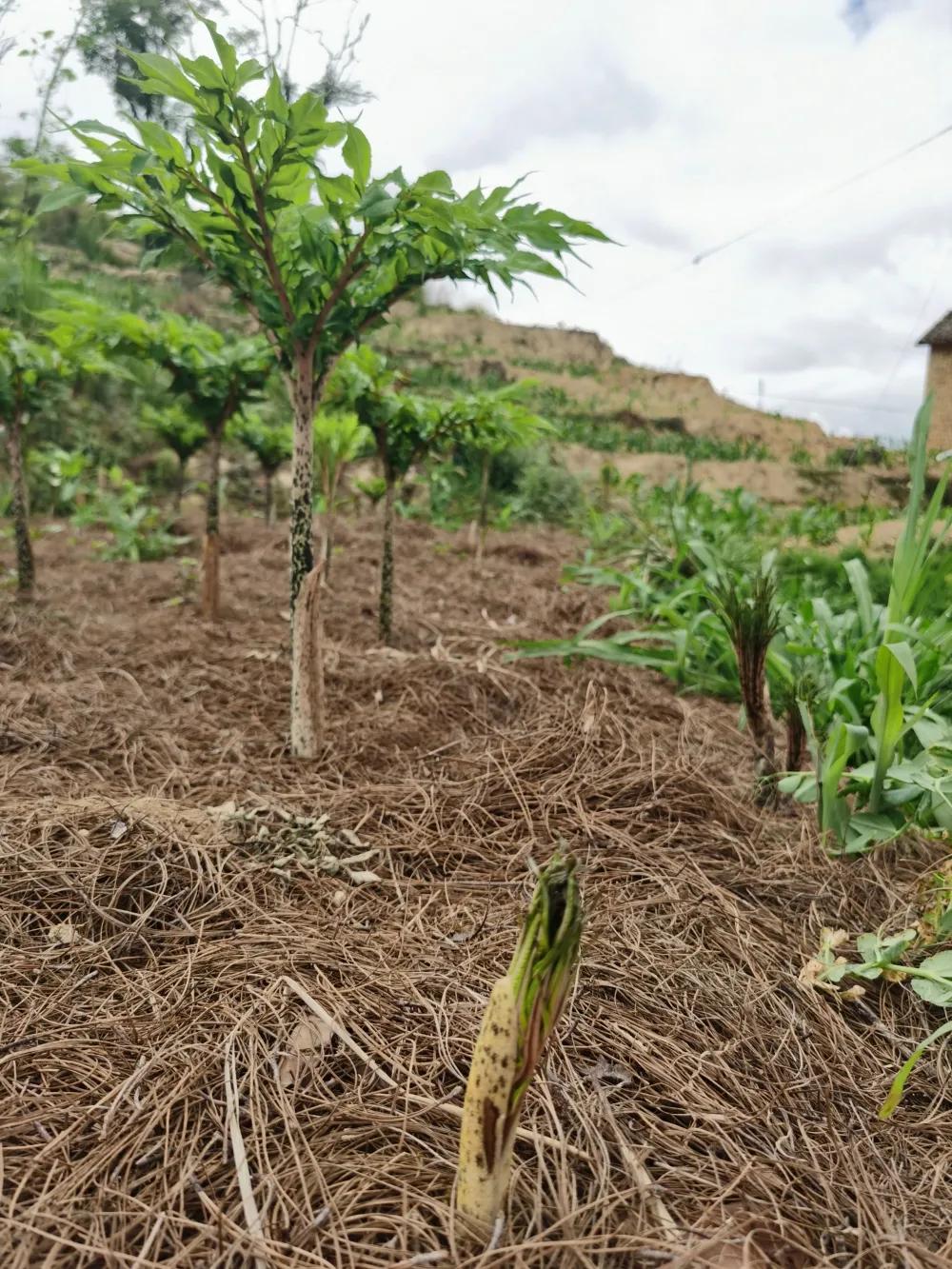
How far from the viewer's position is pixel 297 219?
2070 mm

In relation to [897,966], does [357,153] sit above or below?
above

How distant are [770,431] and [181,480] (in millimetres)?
15337

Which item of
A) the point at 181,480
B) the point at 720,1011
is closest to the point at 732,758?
the point at 720,1011

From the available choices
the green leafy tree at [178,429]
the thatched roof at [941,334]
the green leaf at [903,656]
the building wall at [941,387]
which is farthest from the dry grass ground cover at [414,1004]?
the thatched roof at [941,334]

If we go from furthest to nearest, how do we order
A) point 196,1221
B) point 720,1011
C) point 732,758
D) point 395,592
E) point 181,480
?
point 181,480 < point 395,592 < point 732,758 < point 720,1011 < point 196,1221

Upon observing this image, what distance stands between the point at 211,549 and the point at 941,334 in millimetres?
8220

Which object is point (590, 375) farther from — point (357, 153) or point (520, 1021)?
point (520, 1021)

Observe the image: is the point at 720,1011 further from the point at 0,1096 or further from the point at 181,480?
the point at 181,480

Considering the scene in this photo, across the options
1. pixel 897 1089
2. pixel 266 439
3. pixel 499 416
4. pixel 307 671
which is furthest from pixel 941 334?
pixel 897 1089

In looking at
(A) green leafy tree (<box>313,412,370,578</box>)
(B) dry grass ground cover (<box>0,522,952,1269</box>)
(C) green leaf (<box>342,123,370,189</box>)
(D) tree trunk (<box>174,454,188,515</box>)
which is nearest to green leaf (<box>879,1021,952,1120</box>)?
(B) dry grass ground cover (<box>0,522,952,1269</box>)

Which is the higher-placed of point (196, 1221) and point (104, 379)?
point (104, 379)

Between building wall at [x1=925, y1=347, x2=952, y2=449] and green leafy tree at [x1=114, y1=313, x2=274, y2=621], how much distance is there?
Result: 6.75 m

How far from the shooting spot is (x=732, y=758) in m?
2.52

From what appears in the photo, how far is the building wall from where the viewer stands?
736 centimetres
